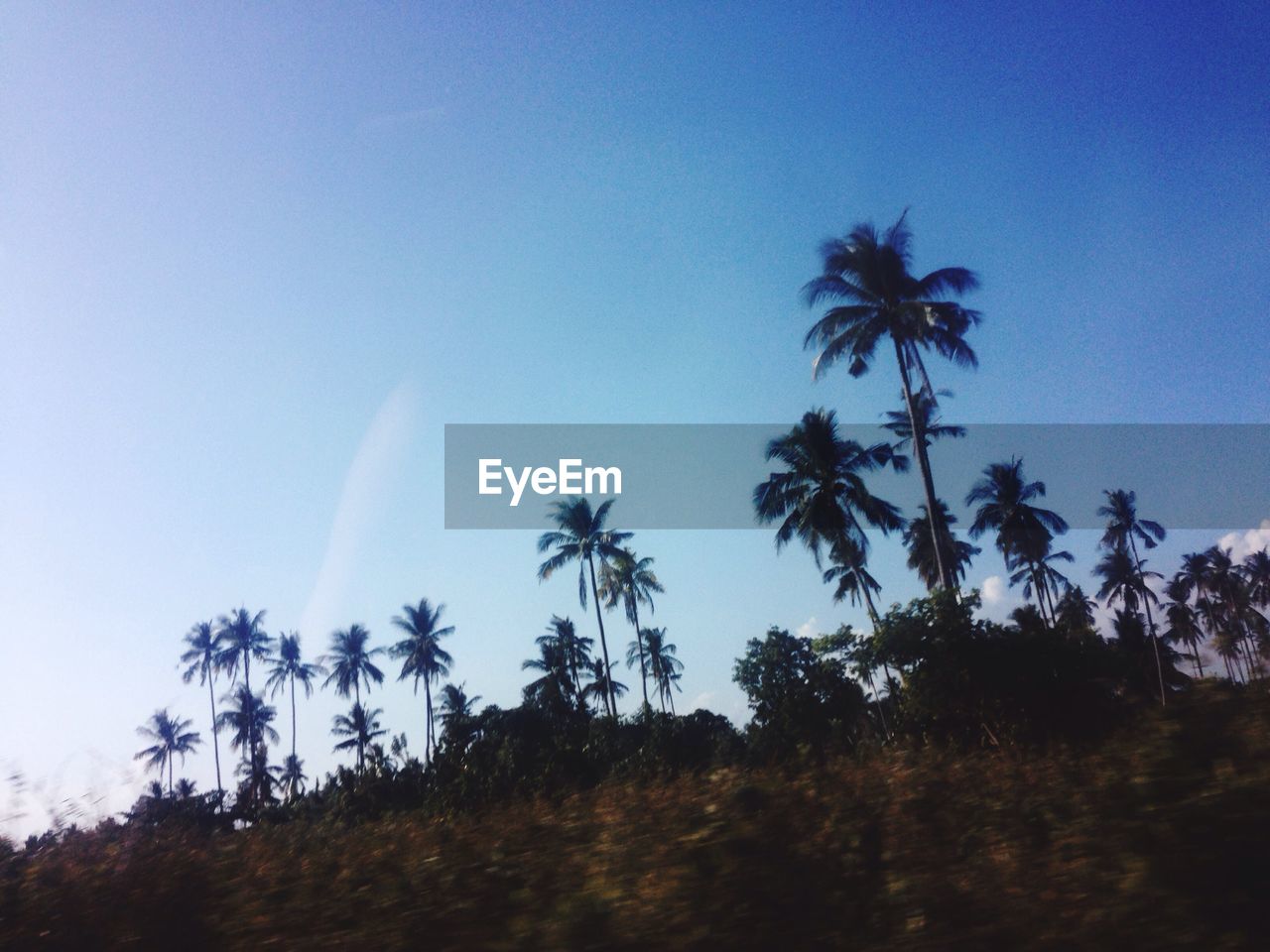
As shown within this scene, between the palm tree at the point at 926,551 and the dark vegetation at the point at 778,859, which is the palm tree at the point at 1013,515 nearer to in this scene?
the palm tree at the point at 926,551

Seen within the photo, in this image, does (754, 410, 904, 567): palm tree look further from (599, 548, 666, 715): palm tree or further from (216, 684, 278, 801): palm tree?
(216, 684, 278, 801): palm tree

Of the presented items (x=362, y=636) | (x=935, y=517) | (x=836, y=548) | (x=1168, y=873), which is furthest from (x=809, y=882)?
(x=362, y=636)

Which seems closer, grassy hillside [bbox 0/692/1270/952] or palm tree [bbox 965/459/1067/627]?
grassy hillside [bbox 0/692/1270/952]

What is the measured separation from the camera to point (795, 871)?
4477 millimetres

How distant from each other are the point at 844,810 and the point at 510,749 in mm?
24152

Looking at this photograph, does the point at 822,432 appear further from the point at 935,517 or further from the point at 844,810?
the point at 844,810

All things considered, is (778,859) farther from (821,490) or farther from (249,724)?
(249,724)

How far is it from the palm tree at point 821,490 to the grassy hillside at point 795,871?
24632 millimetres

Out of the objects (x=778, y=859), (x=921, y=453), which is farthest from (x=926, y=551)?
(x=778, y=859)

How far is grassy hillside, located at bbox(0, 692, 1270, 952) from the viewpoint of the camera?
398 centimetres

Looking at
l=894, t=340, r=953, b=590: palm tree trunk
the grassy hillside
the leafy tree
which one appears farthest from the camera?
the leafy tree

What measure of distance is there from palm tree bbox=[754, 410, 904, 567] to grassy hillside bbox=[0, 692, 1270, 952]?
80.8ft

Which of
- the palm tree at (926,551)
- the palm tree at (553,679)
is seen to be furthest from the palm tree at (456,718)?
the palm tree at (926,551)

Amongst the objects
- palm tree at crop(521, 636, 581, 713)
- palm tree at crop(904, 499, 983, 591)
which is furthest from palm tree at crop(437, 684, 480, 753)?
palm tree at crop(904, 499, 983, 591)
